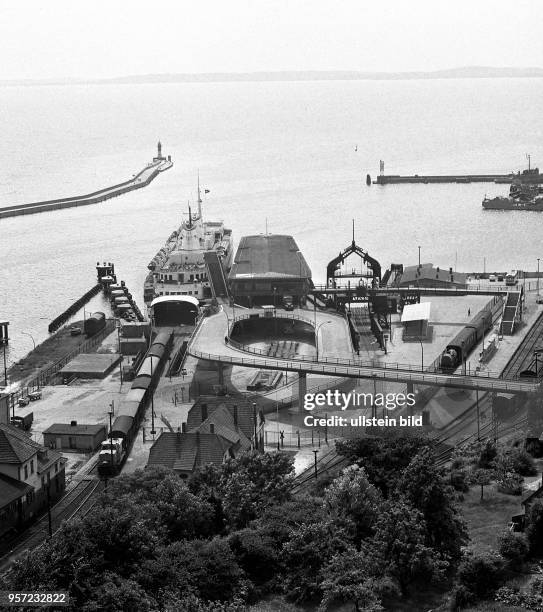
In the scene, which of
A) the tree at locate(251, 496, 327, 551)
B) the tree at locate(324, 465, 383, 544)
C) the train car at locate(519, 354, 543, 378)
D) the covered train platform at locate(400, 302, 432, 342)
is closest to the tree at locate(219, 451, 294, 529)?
the tree at locate(251, 496, 327, 551)

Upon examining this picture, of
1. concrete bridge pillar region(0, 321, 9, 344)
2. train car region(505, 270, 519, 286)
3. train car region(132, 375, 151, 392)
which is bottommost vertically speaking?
concrete bridge pillar region(0, 321, 9, 344)

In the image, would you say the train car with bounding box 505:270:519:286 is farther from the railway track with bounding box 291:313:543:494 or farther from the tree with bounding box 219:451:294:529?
the tree with bounding box 219:451:294:529

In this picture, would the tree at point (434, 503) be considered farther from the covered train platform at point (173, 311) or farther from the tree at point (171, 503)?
the covered train platform at point (173, 311)

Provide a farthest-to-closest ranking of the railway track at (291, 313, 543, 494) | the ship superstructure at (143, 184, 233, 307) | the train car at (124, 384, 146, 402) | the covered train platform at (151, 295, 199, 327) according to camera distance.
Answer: the ship superstructure at (143, 184, 233, 307) → the covered train platform at (151, 295, 199, 327) → the train car at (124, 384, 146, 402) → the railway track at (291, 313, 543, 494)

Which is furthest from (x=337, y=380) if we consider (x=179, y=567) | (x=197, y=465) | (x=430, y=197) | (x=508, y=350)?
(x=430, y=197)

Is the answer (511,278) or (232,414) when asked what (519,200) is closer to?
(511,278)

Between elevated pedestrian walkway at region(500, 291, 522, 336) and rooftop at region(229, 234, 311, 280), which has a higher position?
rooftop at region(229, 234, 311, 280)
